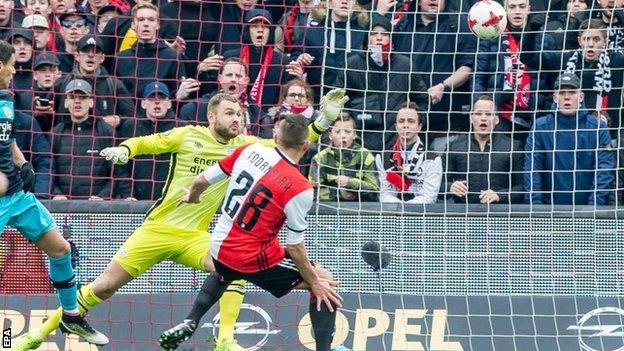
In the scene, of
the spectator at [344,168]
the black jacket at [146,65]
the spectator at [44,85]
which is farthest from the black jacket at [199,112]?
the spectator at [44,85]

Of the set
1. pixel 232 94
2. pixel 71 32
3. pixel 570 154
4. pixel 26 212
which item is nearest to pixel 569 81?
pixel 570 154

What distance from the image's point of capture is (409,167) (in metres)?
15.1

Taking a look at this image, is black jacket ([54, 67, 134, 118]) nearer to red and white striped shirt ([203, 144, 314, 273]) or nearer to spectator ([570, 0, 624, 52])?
red and white striped shirt ([203, 144, 314, 273])

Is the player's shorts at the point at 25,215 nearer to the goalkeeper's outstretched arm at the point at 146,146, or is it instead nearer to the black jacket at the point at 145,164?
the goalkeeper's outstretched arm at the point at 146,146

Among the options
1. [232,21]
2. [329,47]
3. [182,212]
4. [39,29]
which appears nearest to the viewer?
[182,212]

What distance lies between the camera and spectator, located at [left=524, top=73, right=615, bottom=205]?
594 inches

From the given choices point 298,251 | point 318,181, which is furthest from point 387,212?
point 298,251

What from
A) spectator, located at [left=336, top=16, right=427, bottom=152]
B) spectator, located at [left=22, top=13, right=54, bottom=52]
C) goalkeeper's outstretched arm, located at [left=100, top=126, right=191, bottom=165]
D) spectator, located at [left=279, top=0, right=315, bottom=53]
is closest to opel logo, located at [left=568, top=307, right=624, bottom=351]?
spectator, located at [left=336, top=16, right=427, bottom=152]

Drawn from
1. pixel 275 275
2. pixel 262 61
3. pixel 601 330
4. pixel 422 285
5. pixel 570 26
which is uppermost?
pixel 570 26

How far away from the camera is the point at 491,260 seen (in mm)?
14953

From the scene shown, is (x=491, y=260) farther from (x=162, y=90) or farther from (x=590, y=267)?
(x=162, y=90)

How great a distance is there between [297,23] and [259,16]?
2.15 ft

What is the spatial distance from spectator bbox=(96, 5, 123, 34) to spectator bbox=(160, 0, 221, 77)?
0.48 m

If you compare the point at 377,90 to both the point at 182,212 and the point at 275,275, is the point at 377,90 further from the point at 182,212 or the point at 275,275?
the point at 275,275
